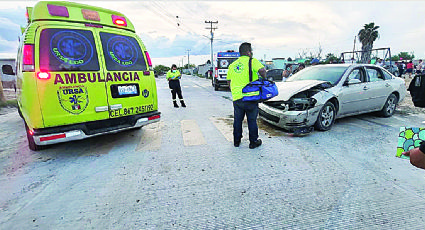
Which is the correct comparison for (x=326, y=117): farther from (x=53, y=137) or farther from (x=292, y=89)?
(x=53, y=137)

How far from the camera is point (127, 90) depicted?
382 centimetres

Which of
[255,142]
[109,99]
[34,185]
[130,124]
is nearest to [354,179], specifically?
[255,142]

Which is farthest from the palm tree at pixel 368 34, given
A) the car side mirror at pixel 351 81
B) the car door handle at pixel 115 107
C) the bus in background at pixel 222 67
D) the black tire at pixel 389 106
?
the car door handle at pixel 115 107

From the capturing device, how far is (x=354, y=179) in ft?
9.15

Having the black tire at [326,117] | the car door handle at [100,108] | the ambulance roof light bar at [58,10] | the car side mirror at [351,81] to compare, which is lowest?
the black tire at [326,117]

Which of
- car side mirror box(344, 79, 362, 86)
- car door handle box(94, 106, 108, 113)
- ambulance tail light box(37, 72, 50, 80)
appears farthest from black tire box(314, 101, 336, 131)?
ambulance tail light box(37, 72, 50, 80)

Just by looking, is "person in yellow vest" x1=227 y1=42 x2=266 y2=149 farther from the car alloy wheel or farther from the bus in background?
the bus in background

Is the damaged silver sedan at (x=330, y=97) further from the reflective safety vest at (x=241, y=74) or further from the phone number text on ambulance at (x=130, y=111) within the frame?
the phone number text on ambulance at (x=130, y=111)

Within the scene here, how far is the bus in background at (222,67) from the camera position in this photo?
14.6 meters

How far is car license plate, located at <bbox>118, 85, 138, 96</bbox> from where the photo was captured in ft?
12.3

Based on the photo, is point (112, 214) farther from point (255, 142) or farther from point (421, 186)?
point (421, 186)

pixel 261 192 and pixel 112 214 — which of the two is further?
pixel 261 192

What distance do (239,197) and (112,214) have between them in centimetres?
134

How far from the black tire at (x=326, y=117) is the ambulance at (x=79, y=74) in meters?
3.50
